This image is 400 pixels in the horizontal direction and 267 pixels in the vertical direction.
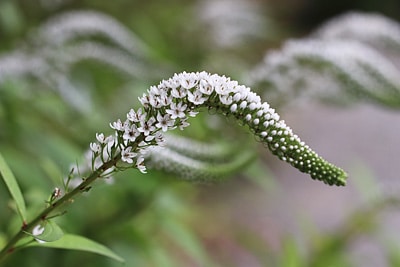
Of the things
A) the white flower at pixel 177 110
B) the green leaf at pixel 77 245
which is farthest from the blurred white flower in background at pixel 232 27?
the white flower at pixel 177 110

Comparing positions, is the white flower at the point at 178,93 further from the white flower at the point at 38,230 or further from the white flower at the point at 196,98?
the white flower at the point at 38,230

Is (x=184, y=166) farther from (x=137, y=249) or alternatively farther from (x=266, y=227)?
(x=266, y=227)

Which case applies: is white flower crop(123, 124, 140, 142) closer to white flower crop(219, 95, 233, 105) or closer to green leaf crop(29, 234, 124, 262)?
white flower crop(219, 95, 233, 105)

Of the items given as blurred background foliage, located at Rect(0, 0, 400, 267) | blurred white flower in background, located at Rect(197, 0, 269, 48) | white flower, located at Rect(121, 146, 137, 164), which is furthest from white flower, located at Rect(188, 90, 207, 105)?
blurred white flower in background, located at Rect(197, 0, 269, 48)

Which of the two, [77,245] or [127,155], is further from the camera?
[77,245]

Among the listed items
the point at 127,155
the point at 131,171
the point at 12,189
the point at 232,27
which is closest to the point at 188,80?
the point at 127,155

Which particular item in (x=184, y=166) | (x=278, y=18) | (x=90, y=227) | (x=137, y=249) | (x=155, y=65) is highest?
(x=278, y=18)

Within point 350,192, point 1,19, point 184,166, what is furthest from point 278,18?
point 184,166

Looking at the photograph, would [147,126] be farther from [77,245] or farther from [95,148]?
[77,245]
